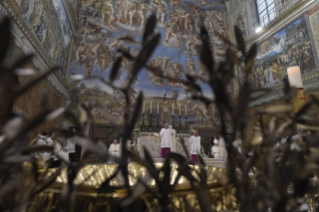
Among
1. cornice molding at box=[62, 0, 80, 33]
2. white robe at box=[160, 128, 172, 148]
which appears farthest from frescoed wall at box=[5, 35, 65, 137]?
cornice molding at box=[62, 0, 80, 33]

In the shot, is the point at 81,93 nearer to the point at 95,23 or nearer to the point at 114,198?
the point at 95,23

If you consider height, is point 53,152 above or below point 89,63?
below

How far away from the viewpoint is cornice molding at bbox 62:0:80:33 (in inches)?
378

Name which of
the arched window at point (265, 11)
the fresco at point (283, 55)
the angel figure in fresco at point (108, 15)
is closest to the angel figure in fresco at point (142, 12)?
the angel figure in fresco at point (108, 15)

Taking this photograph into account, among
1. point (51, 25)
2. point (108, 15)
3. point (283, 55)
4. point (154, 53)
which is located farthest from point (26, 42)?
point (283, 55)

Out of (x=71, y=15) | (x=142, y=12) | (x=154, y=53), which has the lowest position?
(x=154, y=53)

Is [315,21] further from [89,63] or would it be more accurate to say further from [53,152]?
[89,63]

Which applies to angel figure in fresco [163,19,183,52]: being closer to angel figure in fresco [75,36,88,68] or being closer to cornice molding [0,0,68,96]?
angel figure in fresco [75,36,88,68]

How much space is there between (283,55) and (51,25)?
11078 mm

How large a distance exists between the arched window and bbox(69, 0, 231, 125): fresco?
277cm

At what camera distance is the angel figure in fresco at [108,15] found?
1261 cm

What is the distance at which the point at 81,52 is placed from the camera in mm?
11633

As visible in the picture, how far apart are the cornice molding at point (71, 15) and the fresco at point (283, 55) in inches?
389

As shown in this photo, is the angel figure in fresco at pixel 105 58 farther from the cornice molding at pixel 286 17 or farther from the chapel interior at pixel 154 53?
the cornice molding at pixel 286 17
